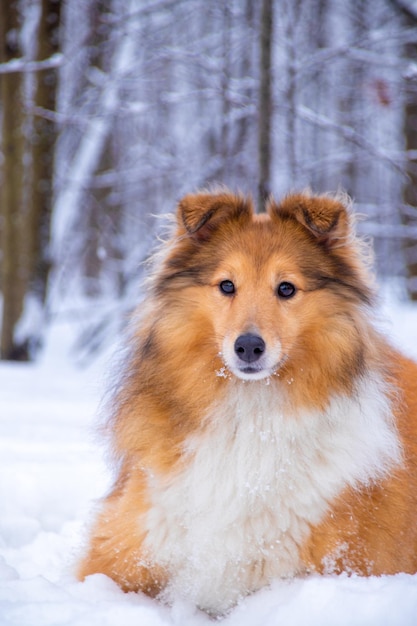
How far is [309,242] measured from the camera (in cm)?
333

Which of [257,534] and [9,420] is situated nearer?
[257,534]

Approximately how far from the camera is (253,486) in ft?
9.68

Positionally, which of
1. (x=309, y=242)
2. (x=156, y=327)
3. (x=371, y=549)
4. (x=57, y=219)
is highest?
(x=57, y=219)

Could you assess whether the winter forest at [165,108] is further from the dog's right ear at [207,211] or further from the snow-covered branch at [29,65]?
the dog's right ear at [207,211]

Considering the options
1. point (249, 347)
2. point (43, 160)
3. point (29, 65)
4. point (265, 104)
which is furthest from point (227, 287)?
point (43, 160)

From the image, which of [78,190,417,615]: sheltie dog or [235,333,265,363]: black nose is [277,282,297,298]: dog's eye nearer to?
[78,190,417,615]: sheltie dog

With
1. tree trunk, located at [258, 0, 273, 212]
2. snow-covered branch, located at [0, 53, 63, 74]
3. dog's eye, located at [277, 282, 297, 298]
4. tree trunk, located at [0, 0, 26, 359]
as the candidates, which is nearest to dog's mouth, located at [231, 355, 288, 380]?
dog's eye, located at [277, 282, 297, 298]

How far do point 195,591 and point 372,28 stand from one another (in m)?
6.78

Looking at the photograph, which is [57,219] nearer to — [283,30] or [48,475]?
[283,30]

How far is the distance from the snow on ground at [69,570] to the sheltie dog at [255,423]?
0.49 ft

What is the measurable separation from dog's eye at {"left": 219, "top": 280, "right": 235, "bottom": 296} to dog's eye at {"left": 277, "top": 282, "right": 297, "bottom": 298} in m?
0.21

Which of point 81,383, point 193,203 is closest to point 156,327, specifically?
point 193,203

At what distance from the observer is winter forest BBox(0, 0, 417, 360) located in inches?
300

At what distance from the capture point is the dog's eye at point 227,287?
3.18m
